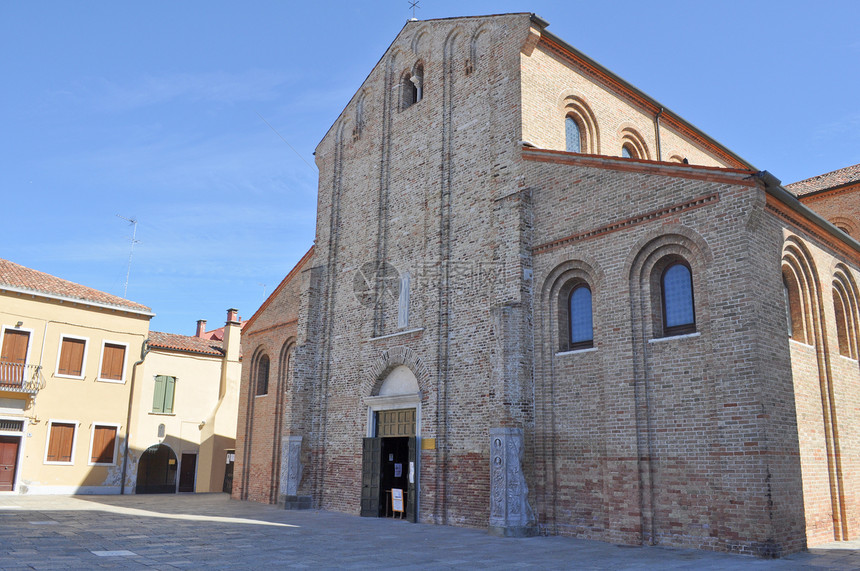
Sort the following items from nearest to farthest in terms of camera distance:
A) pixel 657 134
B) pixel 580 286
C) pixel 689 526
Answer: pixel 689 526
pixel 580 286
pixel 657 134

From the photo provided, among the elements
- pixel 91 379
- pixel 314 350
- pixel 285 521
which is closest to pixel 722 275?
pixel 285 521

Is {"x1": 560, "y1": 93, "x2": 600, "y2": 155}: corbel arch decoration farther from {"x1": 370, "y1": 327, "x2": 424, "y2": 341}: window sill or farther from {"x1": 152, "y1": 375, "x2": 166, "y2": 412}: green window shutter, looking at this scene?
{"x1": 152, "y1": 375, "x2": 166, "y2": 412}: green window shutter

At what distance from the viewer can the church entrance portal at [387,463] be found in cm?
1572

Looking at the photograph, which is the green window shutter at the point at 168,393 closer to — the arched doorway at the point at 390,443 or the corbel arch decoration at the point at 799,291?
the arched doorway at the point at 390,443

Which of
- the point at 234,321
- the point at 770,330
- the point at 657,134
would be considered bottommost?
the point at 770,330

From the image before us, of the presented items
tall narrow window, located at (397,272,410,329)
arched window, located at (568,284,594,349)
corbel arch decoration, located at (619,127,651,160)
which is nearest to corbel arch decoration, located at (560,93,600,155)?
corbel arch decoration, located at (619,127,651,160)

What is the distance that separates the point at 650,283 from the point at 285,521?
30.4 feet

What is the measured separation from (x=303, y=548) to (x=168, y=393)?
18.7 m

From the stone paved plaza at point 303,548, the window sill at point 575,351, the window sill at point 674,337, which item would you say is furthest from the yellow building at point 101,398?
the window sill at point 674,337

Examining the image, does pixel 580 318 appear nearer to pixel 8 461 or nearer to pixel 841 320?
pixel 841 320

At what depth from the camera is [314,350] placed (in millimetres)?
18922

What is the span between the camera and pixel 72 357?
77.0ft

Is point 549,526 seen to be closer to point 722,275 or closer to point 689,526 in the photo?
point 689,526

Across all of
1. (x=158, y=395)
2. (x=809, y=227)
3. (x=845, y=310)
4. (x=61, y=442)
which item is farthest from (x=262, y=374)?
(x=845, y=310)
